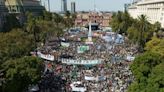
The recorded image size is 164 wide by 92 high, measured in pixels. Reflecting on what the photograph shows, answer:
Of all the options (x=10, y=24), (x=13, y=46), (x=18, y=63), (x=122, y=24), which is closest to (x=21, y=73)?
(x=18, y=63)

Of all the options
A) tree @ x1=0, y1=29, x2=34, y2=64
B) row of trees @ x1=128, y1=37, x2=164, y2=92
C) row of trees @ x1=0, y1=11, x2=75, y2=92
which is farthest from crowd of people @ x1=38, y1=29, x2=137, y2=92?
tree @ x1=0, y1=29, x2=34, y2=64

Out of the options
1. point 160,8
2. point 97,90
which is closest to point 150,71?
point 97,90

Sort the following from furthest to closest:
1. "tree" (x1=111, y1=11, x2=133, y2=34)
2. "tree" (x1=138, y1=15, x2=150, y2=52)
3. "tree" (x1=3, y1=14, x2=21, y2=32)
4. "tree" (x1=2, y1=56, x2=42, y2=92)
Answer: "tree" (x1=111, y1=11, x2=133, y2=34), "tree" (x1=3, y1=14, x2=21, y2=32), "tree" (x1=138, y1=15, x2=150, y2=52), "tree" (x1=2, y1=56, x2=42, y2=92)

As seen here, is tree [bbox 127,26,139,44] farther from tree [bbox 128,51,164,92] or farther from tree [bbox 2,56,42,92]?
tree [bbox 2,56,42,92]

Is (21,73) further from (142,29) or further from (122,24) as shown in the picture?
(122,24)

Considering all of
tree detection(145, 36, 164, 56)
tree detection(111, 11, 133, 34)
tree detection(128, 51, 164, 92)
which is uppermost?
tree detection(128, 51, 164, 92)

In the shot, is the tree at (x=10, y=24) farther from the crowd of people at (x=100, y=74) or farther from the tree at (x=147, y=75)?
the tree at (x=147, y=75)

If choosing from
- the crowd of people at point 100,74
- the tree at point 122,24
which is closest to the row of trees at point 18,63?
the crowd of people at point 100,74

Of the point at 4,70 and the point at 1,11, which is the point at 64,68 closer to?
the point at 4,70

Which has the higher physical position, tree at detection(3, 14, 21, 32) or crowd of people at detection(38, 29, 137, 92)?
tree at detection(3, 14, 21, 32)
